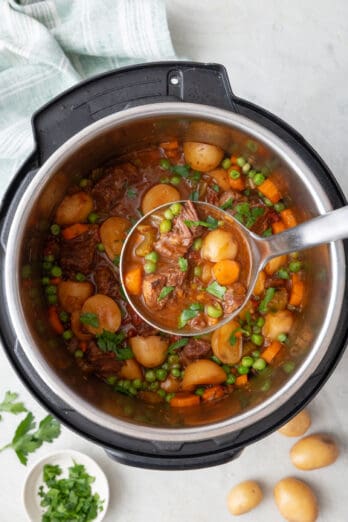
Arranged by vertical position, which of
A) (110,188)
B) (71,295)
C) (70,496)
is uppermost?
(110,188)

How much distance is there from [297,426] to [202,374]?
592 mm

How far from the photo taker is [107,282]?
8.45 ft

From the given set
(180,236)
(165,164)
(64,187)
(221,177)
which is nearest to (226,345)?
(180,236)

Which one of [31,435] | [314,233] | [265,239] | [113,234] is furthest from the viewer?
[31,435]

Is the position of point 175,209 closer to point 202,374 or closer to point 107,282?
point 107,282

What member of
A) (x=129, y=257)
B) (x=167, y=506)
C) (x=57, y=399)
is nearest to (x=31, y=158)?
(x=129, y=257)

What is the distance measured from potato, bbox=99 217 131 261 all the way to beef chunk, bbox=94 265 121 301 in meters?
0.07

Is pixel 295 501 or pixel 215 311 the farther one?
pixel 295 501

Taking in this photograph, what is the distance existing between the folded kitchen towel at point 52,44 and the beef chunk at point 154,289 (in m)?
0.82

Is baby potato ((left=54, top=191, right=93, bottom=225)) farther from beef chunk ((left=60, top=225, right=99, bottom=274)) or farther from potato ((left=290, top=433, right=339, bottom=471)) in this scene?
potato ((left=290, top=433, right=339, bottom=471))

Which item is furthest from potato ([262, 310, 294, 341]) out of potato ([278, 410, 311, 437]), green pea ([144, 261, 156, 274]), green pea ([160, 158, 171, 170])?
green pea ([160, 158, 171, 170])

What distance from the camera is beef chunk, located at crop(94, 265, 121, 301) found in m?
2.57

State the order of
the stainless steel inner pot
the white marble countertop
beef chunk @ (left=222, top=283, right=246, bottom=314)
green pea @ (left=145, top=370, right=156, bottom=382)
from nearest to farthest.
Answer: the stainless steel inner pot < beef chunk @ (left=222, top=283, right=246, bottom=314) < green pea @ (left=145, top=370, right=156, bottom=382) < the white marble countertop

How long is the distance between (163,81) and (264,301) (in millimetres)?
1043
